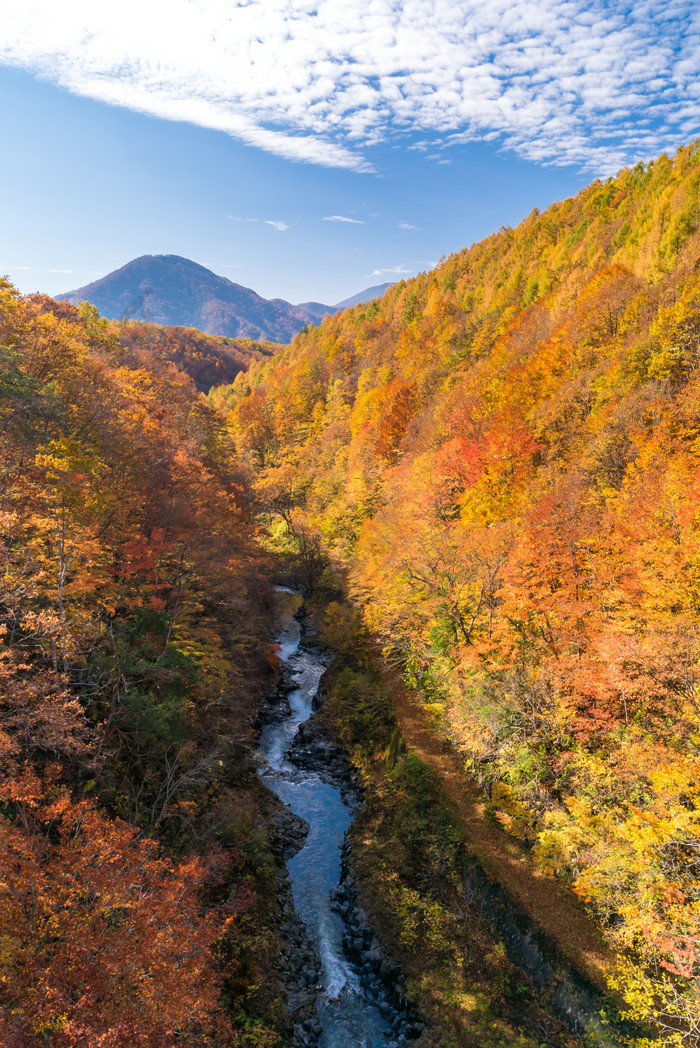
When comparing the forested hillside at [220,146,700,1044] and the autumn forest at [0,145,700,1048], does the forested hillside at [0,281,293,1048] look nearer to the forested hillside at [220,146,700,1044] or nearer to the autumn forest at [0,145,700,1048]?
the autumn forest at [0,145,700,1048]

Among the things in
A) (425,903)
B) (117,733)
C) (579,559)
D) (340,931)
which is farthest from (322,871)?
(579,559)

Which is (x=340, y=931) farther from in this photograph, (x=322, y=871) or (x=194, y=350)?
(x=194, y=350)

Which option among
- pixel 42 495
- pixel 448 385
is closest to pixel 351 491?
pixel 448 385

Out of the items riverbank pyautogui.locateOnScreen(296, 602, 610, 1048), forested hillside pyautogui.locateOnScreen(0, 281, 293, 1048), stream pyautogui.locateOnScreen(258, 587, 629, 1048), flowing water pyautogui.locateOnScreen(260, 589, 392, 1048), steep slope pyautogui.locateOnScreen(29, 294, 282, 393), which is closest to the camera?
forested hillside pyautogui.locateOnScreen(0, 281, 293, 1048)

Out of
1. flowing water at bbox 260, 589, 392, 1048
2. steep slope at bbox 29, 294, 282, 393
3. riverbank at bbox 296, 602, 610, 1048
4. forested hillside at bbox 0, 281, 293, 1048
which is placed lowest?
flowing water at bbox 260, 589, 392, 1048

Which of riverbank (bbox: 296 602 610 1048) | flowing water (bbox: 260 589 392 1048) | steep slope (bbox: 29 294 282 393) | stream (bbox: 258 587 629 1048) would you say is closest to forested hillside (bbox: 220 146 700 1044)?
stream (bbox: 258 587 629 1048)

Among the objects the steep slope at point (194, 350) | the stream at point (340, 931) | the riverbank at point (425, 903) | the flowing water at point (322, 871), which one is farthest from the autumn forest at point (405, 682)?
the steep slope at point (194, 350)
